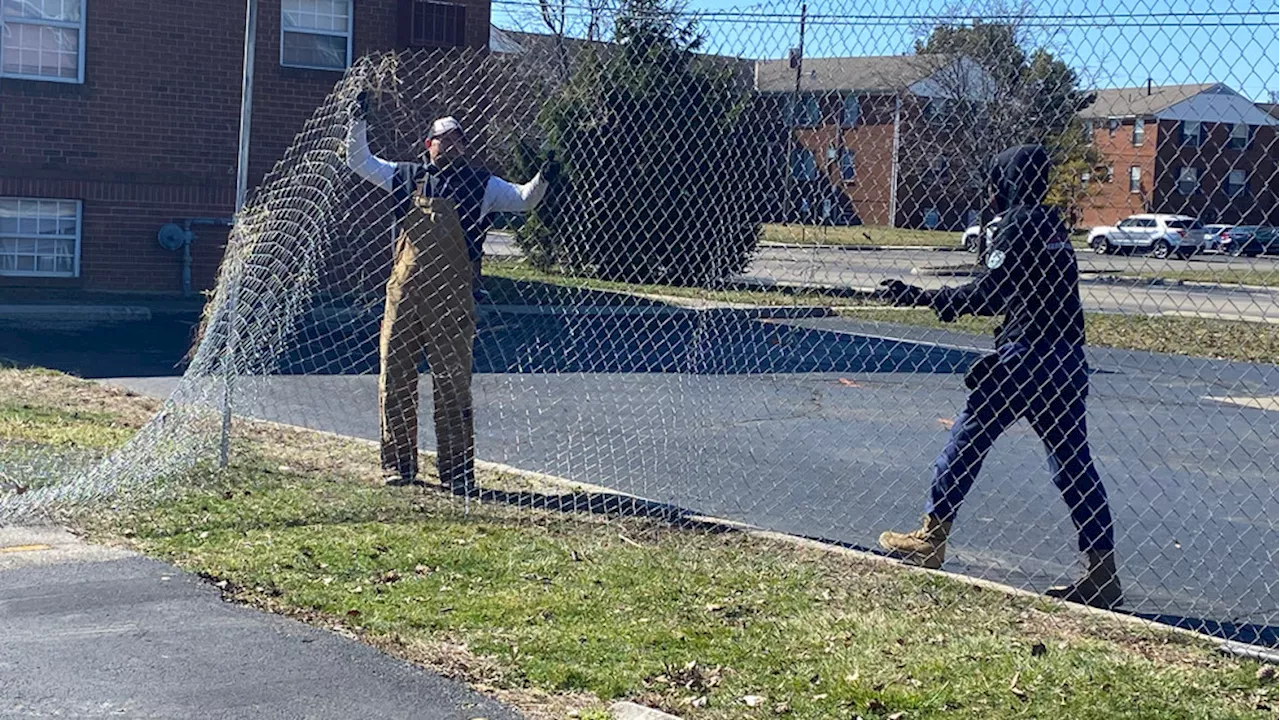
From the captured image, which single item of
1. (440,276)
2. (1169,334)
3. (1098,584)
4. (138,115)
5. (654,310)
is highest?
(138,115)

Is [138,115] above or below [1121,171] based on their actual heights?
above

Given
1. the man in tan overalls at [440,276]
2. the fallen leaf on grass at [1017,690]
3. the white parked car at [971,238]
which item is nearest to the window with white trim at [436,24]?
the man in tan overalls at [440,276]

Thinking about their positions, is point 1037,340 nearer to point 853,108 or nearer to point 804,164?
point 853,108

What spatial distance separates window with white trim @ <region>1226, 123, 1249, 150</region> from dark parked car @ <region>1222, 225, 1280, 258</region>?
273 mm

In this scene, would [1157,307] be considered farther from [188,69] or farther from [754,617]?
[188,69]

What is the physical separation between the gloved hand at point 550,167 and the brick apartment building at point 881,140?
4.58ft

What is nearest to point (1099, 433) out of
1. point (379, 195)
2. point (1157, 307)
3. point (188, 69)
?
point (1157, 307)

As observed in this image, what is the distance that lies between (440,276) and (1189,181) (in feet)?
13.7

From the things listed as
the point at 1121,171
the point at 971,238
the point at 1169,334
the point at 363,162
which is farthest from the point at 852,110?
the point at 1169,334

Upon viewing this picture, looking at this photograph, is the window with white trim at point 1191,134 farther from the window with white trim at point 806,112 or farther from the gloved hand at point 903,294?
the window with white trim at point 806,112

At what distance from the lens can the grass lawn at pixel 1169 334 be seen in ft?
55.1

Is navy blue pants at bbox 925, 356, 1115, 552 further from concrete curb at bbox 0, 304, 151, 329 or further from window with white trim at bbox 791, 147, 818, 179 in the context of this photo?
concrete curb at bbox 0, 304, 151, 329

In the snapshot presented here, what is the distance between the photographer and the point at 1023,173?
239 inches

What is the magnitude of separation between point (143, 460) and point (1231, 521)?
5.75 m
